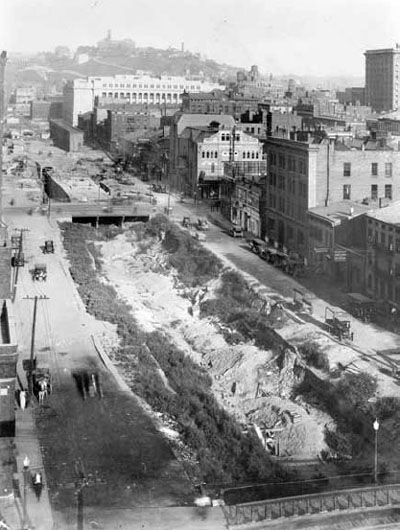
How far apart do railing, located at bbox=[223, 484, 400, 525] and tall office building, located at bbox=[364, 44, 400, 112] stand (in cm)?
12223

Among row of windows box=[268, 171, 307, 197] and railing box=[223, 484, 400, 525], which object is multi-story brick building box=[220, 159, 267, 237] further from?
railing box=[223, 484, 400, 525]

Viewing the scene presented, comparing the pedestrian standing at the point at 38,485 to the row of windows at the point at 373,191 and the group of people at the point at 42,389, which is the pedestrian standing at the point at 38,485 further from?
the row of windows at the point at 373,191

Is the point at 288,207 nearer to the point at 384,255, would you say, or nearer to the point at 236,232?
the point at 236,232

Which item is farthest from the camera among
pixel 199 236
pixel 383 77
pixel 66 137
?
pixel 383 77

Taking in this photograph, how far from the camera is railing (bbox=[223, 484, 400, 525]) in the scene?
17.3 metres

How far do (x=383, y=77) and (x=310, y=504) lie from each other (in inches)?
5066

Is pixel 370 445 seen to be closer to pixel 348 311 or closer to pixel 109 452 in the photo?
pixel 109 452

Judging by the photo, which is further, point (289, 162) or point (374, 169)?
point (289, 162)

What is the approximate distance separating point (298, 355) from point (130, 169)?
71740 millimetres

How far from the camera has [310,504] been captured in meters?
17.6

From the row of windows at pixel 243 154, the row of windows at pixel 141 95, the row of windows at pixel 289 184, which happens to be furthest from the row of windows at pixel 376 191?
the row of windows at pixel 141 95

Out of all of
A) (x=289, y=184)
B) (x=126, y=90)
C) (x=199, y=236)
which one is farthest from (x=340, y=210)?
(x=126, y=90)

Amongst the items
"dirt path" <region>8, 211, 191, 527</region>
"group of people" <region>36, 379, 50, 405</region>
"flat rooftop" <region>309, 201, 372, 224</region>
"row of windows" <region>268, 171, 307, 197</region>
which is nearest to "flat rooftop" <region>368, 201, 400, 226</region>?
"flat rooftop" <region>309, 201, 372, 224</region>

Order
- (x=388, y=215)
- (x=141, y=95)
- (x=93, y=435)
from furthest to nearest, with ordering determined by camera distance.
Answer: (x=141, y=95) < (x=388, y=215) < (x=93, y=435)
